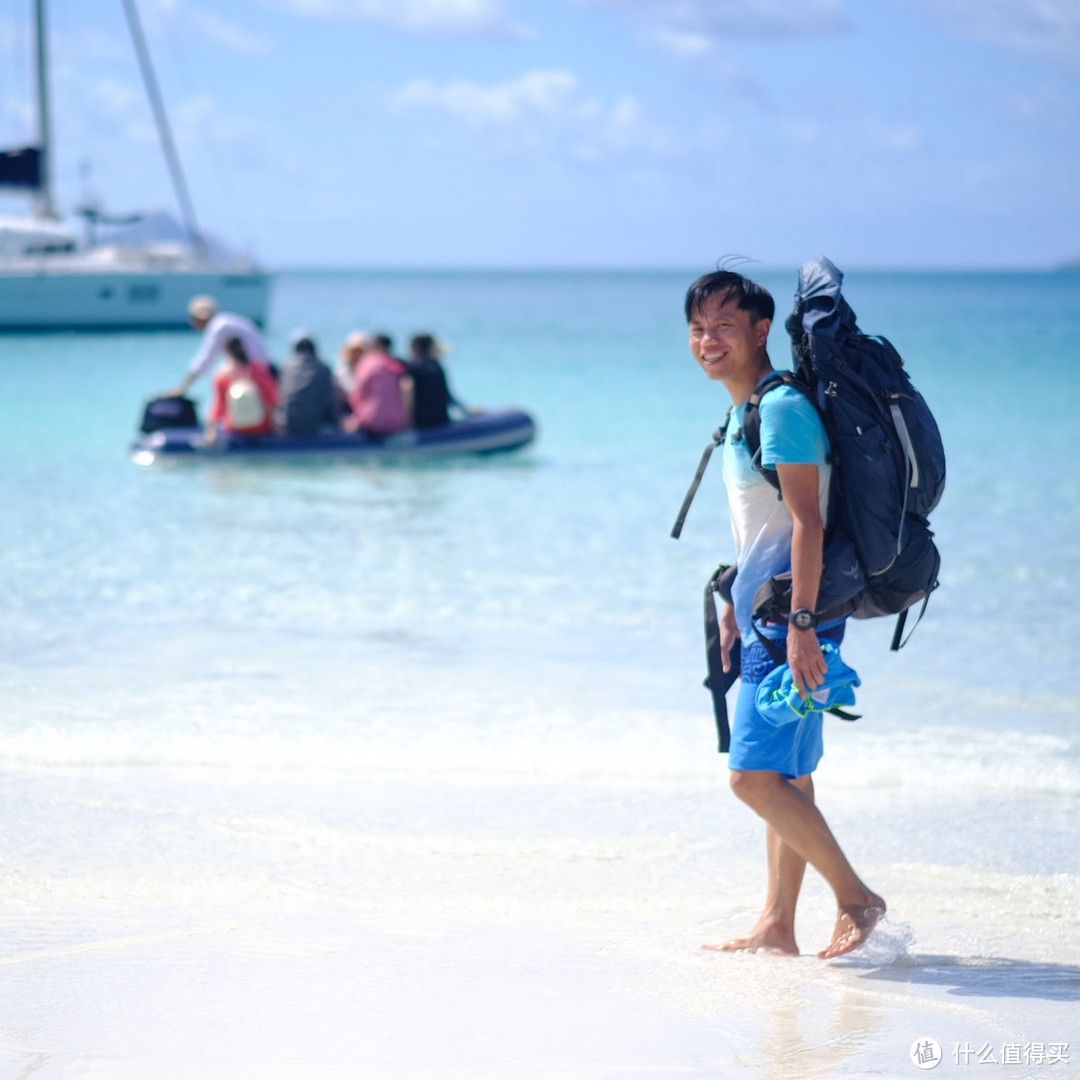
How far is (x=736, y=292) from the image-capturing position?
9.71 ft

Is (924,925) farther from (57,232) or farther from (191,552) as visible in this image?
(57,232)

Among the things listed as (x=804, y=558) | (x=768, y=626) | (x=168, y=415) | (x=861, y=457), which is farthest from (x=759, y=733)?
(x=168, y=415)

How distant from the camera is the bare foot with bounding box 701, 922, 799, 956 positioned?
10.1ft

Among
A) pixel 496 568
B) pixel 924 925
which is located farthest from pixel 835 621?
pixel 496 568

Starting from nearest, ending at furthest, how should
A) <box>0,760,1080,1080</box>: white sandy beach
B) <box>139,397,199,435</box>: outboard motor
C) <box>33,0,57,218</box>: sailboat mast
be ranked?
<box>0,760,1080,1080</box>: white sandy beach, <box>139,397,199,435</box>: outboard motor, <box>33,0,57,218</box>: sailboat mast

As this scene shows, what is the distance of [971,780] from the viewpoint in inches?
180

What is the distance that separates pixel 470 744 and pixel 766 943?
6.47 ft

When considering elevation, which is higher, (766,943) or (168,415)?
(766,943)

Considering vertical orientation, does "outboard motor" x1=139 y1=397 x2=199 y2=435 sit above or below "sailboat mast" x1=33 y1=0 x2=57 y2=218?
below

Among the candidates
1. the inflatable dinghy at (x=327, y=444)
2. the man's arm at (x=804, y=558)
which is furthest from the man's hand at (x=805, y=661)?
the inflatable dinghy at (x=327, y=444)

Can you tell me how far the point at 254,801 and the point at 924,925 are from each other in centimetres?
193

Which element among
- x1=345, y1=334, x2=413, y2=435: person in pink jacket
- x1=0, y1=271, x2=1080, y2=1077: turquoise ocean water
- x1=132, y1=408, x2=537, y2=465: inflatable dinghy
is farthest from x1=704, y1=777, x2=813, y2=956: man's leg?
x1=345, y1=334, x2=413, y2=435: person in pink jacket

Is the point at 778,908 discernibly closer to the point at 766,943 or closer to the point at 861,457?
the point at 766,943

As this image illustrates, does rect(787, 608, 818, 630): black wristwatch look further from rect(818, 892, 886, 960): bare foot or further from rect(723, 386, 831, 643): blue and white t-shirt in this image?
rect(818, 892, 886, 960): bare foot
